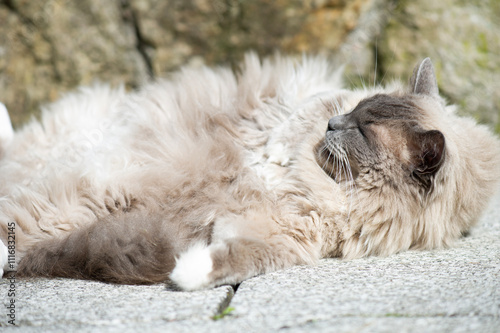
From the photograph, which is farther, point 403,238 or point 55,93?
point 55,93

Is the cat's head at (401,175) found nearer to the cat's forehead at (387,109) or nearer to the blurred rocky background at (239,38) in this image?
the cat's forehead at (387,109)

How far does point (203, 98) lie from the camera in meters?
2.75

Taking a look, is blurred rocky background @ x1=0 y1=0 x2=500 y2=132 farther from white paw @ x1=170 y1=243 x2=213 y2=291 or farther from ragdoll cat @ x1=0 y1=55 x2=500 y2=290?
white paw @ x1=170 y1=243 x2=213 y2=291

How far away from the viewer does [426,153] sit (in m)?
2.03

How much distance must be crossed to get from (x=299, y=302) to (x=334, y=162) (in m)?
0.84

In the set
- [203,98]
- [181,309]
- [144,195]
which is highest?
[203,98]

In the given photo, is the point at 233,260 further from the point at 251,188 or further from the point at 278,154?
the point at 278,154

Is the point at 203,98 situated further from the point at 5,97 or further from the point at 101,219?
the point at 5,97

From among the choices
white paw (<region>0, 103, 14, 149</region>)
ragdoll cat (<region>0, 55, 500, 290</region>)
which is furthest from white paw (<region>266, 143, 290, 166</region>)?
white paw (<region>0, 103, 14, 149</region>)

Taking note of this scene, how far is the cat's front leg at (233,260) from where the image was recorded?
5.92 feet

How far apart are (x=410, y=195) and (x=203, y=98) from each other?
126 cm

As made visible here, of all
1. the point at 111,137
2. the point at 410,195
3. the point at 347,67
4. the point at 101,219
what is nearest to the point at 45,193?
the point at 101,219

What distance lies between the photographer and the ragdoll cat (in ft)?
6.47

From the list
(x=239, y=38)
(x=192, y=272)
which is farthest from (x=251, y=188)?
(x=239, y=38)
